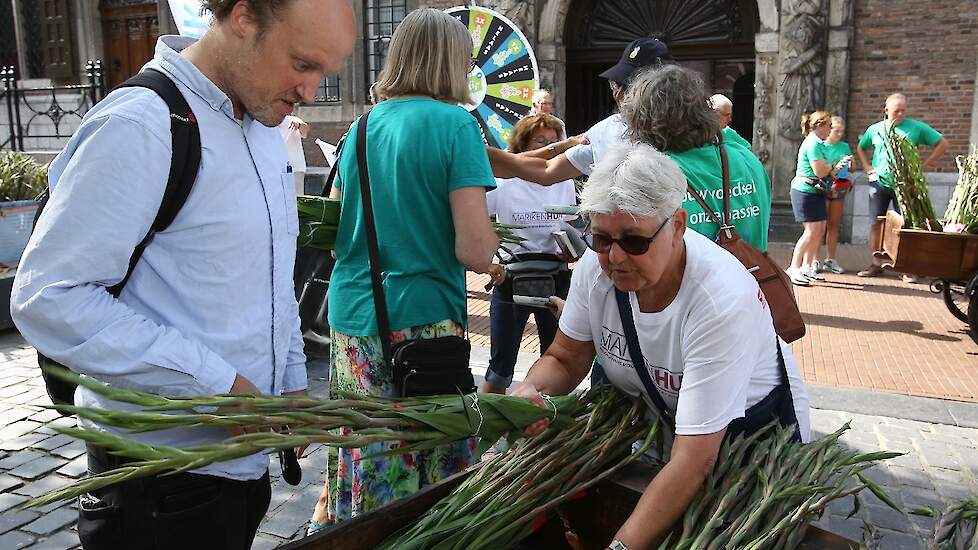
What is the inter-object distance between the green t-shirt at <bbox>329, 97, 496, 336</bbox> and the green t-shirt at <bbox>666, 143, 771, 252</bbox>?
806 mm

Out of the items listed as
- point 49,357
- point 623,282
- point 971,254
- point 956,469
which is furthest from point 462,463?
point 971,254

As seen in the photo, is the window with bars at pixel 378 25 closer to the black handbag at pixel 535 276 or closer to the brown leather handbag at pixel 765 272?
the black handbag at pixel 535 276

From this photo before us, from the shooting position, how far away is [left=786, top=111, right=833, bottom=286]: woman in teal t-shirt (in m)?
8.55

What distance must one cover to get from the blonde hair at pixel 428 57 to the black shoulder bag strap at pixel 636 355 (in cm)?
99

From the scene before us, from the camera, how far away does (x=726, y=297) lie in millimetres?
1993

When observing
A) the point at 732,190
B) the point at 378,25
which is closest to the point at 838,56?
the point at 378,25

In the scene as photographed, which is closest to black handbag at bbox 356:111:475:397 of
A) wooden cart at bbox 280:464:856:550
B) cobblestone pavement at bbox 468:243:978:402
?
wooden cart at bbox 280:464:856:550

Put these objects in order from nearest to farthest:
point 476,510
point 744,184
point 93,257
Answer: point 93,257 < point 476,510 < point 744,184

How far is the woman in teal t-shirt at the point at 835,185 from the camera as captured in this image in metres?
8.78

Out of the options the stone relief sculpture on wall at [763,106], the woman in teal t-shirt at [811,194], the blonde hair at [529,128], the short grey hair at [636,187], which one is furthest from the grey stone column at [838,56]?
the short grey hair at [636,187]

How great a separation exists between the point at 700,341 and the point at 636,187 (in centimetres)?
42

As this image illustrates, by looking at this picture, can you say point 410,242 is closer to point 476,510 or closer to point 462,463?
point 462,463

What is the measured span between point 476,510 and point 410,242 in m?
1.05

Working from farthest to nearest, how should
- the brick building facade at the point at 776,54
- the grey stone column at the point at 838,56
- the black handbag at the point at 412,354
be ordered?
the grey stone column at the point at 838,56, the brick building facade at the point at 776,54, the black handbag at the point at 412,354
